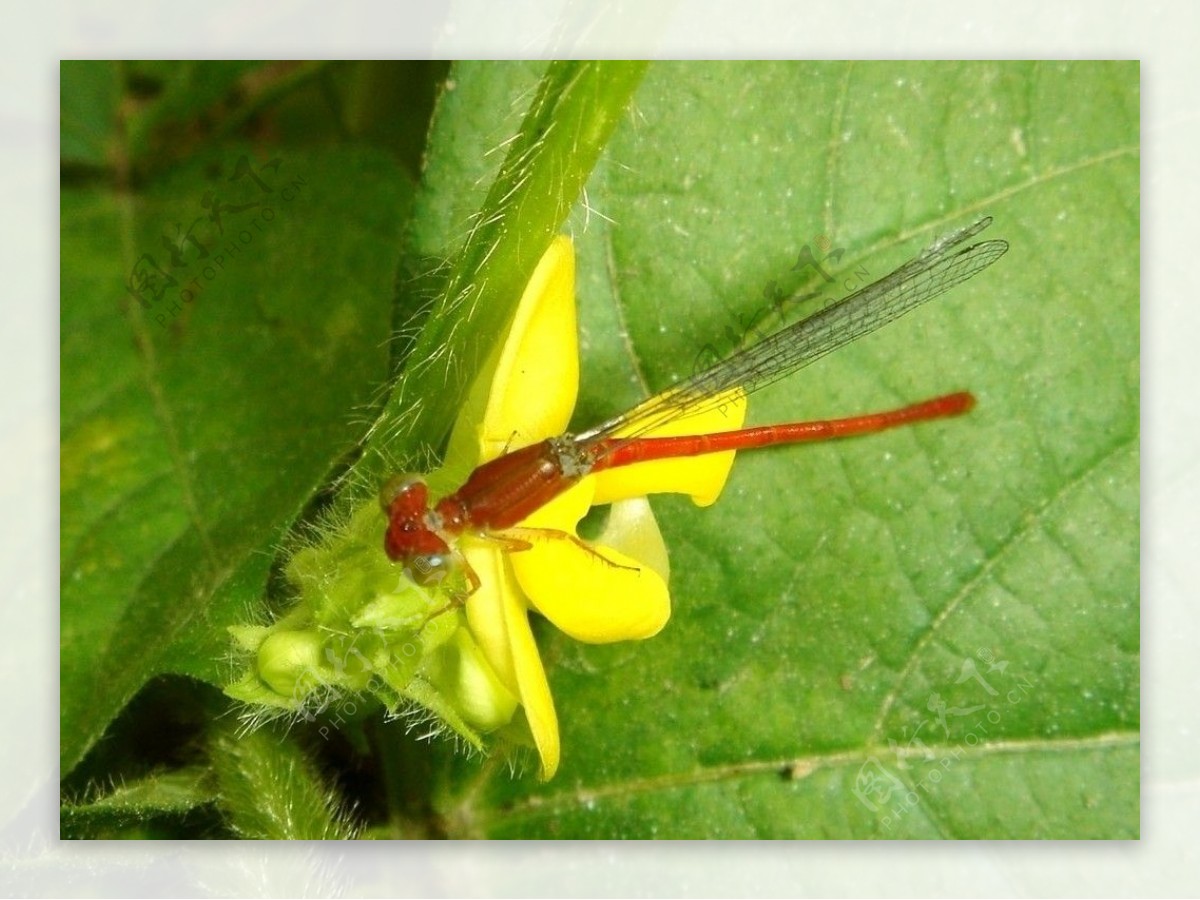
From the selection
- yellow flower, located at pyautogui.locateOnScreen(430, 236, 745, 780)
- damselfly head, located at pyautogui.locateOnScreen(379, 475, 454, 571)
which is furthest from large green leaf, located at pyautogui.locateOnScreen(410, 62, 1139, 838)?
damselfly head, located at pyautogui.locateOnScreen(379, 475, 454, 571)

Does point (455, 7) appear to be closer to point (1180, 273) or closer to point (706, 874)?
point (1180, 273)

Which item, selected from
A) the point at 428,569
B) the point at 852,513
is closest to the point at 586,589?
the point at 428,569

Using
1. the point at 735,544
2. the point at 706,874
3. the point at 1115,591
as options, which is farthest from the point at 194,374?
the point at 1115,591

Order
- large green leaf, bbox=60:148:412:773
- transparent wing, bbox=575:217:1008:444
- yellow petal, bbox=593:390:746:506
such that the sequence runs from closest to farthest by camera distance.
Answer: yellow petal, bbox=593:390:746:506
transparent wing, bbox=575:217:1008:444
large green leaf, bbox=60:148:412:773

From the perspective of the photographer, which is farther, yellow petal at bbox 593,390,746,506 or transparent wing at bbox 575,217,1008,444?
transparent wing at bbox 575,217,1008,444

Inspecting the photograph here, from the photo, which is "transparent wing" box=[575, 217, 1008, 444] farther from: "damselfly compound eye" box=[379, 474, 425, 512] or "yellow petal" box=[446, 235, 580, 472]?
"damselfly compound eye" box=[379, 474, 425, 512]

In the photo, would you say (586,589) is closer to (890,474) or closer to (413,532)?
(413,532)

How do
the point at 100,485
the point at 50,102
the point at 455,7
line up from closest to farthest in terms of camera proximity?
the point at 455,7 < the point at 50,102 < the point at 100,485
